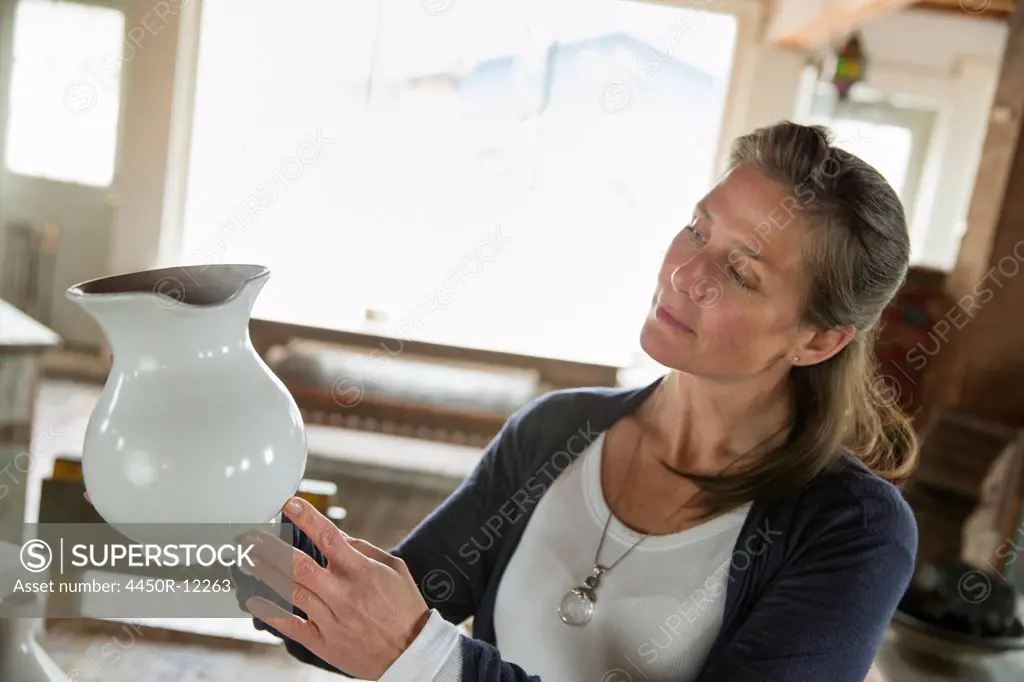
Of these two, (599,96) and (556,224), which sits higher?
(599,96)

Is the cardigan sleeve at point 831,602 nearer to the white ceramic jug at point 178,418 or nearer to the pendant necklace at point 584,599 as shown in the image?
the pendant necklace at point 584,599

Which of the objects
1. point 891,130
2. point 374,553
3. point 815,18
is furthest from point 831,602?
point 891,130

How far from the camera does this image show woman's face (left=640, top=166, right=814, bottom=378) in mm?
1038

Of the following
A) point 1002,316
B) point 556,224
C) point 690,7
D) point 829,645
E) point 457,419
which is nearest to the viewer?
point 829,645

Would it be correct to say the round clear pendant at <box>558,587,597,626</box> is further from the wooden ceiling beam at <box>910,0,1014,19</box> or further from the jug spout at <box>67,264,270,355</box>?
the wooden ceiling beam at <box>910,0,1014,19</box>

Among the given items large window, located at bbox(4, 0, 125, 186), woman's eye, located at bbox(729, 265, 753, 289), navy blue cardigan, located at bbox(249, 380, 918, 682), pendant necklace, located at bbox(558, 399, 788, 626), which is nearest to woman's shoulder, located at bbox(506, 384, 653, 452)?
navy blue cardigan, located at bbox(249, 380, 918, 682)

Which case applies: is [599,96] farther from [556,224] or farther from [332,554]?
[332,554]

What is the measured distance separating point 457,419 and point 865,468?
98.1 inches

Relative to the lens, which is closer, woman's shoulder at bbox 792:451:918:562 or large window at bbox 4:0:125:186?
woman's shoulder at bbox 792:451:918:562

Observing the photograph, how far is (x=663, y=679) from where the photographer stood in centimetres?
107

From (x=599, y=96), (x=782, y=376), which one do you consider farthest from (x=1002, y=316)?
(x=599, y=96)

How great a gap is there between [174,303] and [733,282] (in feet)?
1.93

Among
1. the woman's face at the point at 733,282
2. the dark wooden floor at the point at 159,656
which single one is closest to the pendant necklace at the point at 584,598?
the woman's face at the point at 733,282

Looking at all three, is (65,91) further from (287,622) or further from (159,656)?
(287,622)
